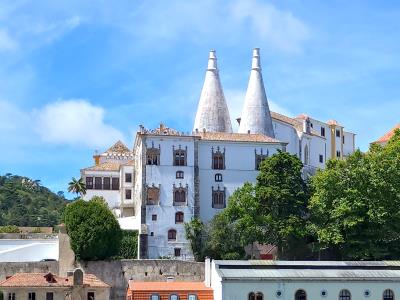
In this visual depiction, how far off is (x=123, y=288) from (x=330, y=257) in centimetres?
1785

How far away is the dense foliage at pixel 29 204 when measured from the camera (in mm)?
141000

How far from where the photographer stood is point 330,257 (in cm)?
7244

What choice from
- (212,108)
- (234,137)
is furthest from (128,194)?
(234,137)

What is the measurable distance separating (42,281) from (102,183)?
2822 cm

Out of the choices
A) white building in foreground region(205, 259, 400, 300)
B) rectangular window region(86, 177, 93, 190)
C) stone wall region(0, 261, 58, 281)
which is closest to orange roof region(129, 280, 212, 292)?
white building in foreground region(205, 259, 400, 300)

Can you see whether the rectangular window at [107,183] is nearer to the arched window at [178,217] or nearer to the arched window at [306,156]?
the arched window at [178,217]

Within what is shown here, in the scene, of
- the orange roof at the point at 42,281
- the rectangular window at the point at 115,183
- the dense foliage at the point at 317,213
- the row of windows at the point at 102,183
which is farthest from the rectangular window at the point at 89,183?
the orange roof at the point at 42,281

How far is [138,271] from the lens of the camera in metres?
69.4

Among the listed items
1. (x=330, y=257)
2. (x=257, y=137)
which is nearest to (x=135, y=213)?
(x=257, y=137)

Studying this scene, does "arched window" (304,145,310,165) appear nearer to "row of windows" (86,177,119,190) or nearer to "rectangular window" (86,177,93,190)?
"row of windows" (86,177,119,190)

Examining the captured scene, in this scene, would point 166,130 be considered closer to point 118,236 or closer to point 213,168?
point 213,168

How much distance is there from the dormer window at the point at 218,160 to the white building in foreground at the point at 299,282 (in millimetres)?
18777

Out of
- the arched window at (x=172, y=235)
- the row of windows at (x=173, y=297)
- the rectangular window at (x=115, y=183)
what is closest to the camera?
the row of windows at (x=173, y=297)

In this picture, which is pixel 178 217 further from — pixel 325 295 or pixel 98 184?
pixel 325 295
